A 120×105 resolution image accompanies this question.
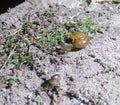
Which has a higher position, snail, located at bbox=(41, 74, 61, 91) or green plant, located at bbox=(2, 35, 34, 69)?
green plant, located at bbox=(2, 35, 34, 69)

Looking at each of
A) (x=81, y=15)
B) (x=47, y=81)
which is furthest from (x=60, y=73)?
(x=81, y=15)

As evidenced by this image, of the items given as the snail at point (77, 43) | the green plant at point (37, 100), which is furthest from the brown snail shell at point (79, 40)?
the green plant at point (37, 100)

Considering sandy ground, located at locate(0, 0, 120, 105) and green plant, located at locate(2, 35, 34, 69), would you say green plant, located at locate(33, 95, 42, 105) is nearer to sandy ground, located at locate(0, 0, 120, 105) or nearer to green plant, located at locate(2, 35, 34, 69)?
sandy ground, located at locate(0, 0, 120, 105)

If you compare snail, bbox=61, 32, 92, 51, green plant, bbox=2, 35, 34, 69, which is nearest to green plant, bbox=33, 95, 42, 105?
green plant, bbox=2, 35, 34, 69

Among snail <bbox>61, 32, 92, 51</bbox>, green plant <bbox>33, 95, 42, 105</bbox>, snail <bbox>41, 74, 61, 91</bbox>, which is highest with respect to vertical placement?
snail <bbox>61, 32, 92, 51</bbox>

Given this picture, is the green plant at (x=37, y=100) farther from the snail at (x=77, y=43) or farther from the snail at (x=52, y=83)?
the snail at (x=77, y=43)

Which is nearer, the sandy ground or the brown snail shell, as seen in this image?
the sandy ground

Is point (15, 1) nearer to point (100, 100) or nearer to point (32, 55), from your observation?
point (32, 55)

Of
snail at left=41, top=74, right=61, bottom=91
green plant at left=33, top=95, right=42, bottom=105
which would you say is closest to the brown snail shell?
snail at left=41, top=74, right=61, bottom=91
